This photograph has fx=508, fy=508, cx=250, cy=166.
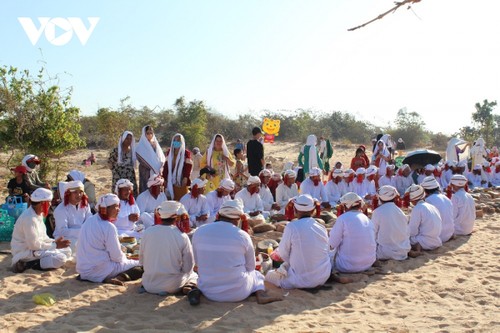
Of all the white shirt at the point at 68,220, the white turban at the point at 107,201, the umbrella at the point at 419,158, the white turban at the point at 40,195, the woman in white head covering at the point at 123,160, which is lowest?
the white shirt at the point at 68,220

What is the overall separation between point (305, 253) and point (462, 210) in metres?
3.99

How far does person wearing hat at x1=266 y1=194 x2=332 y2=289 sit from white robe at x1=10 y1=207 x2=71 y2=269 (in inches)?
105

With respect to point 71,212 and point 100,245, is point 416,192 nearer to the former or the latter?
point 100,245

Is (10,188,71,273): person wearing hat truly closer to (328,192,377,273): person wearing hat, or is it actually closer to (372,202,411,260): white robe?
(328,192,377,273): person wearing hat

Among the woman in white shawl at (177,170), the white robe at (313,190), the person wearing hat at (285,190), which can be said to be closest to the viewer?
the woman in white shawl at (177,170)

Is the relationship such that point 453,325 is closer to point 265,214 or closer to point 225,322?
point 225,322

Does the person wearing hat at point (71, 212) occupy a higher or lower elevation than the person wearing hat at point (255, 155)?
lower

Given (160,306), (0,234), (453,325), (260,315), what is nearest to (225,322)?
(260,315)

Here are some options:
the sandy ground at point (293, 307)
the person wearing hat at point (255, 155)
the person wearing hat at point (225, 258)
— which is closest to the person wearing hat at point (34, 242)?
the sandy ground at point (293, 307)

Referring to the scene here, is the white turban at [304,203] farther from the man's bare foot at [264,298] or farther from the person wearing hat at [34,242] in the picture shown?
the person wearing hat at [34,242]

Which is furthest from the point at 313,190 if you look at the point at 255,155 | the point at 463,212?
the point at 463,212

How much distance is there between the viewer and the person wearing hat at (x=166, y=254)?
5039mm

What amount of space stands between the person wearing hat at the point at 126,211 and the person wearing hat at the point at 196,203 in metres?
0.93

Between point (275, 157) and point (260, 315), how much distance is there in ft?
60.4
